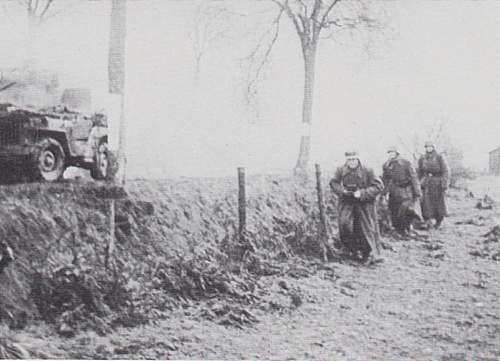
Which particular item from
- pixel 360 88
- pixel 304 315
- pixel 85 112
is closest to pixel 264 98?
pixel 360 88

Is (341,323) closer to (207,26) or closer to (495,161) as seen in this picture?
(495,161)

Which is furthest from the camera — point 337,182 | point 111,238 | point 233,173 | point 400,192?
point 400,192

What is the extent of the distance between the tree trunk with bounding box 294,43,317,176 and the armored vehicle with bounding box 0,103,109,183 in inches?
72.5

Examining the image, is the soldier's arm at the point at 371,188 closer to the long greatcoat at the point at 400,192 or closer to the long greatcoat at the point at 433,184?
the long greatcoat at the point at 400,192

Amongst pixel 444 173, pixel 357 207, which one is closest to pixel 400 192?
pixel 444 173

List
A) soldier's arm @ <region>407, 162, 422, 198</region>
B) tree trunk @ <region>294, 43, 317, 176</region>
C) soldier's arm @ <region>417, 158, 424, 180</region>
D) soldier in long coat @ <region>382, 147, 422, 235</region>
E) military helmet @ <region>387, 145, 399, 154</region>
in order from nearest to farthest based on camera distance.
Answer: tree trunk @ <region>294, 43, 317, 176</region>
military helmet @ <region>387, 145, 399, 154</region>
soldier's arm @ <region>407, 162, 422, 198</region>
soldier in long coat @ <region>382, 147, 422, 235</region>
soldier's arm @ <region>417, 158, 424, 180</region>

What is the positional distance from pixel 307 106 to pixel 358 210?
1.08 m

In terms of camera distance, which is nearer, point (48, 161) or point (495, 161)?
point (48, 161)

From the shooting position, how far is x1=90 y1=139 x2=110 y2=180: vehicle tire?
4.37 m

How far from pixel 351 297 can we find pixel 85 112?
2.41m

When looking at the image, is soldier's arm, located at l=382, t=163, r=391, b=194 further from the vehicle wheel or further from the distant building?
the vehicle wheel

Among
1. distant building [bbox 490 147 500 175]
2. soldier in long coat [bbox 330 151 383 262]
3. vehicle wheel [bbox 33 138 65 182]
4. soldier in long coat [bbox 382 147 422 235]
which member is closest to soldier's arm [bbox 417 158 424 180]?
soldier in long coat [bbox 382 147 422 235]

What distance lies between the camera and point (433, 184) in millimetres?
7266

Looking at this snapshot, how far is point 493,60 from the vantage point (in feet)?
14.6
